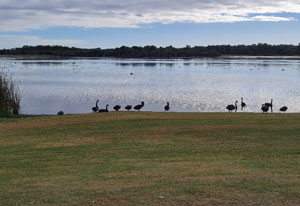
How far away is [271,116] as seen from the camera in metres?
21.4

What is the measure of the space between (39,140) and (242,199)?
10.1m

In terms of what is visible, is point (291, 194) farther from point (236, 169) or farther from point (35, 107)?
point (35, 107)

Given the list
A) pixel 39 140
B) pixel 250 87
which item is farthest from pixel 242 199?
pixel 250 87

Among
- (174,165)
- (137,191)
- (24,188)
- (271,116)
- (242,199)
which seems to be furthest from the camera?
(271,116)

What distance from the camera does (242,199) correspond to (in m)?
7.41

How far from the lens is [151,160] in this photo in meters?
11.7

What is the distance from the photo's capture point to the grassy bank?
771 cm

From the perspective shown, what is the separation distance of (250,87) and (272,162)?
1378 inches

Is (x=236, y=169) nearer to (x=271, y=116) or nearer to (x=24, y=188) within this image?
(x=24, y=188)

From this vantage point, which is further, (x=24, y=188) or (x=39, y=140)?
(x=39, y=140)

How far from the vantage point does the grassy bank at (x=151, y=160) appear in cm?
771

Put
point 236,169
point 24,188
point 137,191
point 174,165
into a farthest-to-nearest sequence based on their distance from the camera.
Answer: point 174,165 < point 236,169 < point 24,188 < point 137,191

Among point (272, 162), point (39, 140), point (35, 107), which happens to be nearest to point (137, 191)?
point (272, 162)

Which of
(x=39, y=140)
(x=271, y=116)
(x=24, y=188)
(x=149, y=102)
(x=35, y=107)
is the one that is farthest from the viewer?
(x=149, y=102)
